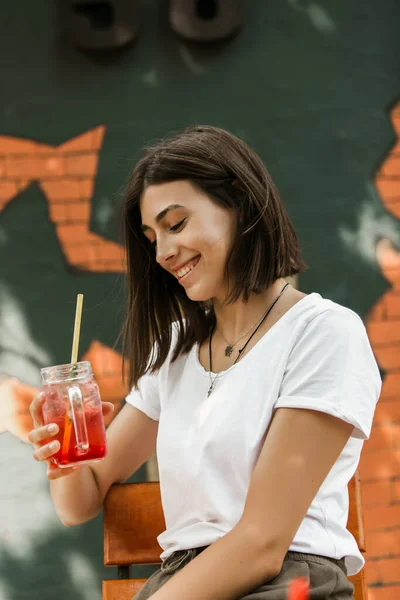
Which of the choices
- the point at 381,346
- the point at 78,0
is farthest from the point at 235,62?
the point at 381,346

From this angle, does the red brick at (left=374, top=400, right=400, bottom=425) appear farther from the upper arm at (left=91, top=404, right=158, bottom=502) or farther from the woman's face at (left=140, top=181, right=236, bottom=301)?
the woman's face at (left=140, top=181, right=236, bottom=301)

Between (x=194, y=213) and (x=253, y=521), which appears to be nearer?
(x=253, y=521)

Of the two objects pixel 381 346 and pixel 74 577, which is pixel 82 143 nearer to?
pixel 381 346

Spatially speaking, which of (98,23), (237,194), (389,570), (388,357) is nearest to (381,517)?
(389,570)

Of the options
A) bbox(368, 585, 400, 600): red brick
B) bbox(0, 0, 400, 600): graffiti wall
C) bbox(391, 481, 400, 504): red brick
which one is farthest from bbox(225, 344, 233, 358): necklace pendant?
bbox(368, 585, 400, 600): red brick

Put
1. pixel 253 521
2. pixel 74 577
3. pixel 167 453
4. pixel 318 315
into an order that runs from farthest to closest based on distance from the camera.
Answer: pixel 74 577 → pixel 167 453 → pixel 318 315 → pixel 253 521

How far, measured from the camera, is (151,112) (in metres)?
2.84

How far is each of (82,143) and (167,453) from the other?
1.52 metres

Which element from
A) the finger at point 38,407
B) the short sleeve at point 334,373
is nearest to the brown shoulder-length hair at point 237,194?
the short sleeve at point 334,373

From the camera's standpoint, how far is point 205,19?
2789mm

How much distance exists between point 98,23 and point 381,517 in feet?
A: 6.69

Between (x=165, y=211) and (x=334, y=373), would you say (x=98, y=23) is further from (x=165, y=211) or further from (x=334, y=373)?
(x=334, y=373)

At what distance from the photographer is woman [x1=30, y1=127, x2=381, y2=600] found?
A: 1.40 meters

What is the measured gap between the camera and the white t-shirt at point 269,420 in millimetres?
1467
